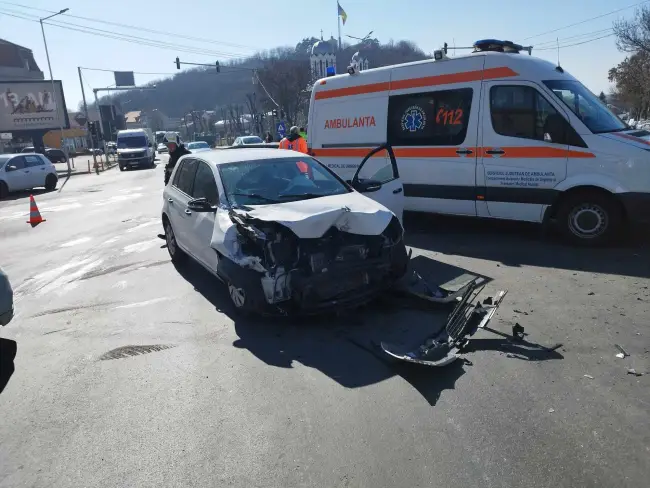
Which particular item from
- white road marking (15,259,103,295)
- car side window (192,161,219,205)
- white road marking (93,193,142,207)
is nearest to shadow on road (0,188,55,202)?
white road marking (93,193,142,207)

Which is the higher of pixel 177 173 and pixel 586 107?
pixel 586 107

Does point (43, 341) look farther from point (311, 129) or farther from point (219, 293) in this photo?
point (311, 129)

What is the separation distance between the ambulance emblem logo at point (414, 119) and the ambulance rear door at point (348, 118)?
0.42 m

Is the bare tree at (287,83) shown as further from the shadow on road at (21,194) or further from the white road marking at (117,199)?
the white road marking at (117,199)

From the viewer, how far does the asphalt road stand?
9.02ft

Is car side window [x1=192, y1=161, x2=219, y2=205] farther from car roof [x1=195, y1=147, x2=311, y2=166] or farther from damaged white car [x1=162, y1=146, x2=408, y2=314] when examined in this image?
car roof [x1=195, y1=147, x2=311, y2=166]

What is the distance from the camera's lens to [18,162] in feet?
64.8

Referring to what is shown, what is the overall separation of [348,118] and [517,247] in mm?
3896

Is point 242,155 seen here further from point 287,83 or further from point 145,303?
point 287,83

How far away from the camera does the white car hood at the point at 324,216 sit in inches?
176

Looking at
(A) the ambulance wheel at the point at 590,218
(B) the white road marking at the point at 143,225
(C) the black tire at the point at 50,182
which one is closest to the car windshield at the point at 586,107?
(A) the ambulance wheel at the point at 590,218

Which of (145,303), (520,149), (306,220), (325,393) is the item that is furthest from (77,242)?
(520,149)

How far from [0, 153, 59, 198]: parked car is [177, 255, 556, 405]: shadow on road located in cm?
1784

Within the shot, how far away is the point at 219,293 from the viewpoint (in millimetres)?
5879
